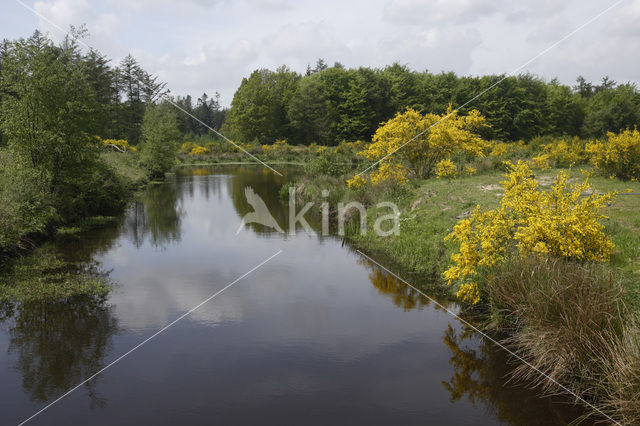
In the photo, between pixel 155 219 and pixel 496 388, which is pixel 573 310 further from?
pixel 155 219

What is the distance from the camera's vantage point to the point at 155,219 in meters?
18.4

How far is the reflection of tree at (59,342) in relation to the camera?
6211mm

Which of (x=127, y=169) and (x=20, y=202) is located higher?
(x=127, y=169)

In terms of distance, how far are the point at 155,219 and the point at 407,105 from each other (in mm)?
45386

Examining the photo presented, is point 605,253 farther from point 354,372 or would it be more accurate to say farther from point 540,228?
point 354,372

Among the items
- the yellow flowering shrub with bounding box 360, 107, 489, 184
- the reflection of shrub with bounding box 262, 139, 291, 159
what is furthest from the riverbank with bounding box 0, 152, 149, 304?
the reflection of shrub with bounding box 262, 139, 291, 159

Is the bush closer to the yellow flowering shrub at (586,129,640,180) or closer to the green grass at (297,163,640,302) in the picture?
the green grass at (297,163,640,302)

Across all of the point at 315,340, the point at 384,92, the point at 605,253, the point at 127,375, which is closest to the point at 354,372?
the point at 315,340

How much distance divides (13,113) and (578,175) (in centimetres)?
1925

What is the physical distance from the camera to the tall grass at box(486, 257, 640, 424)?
496 cm

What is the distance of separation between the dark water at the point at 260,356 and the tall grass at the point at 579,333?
1.31 feet

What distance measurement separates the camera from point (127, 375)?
21.0 ft

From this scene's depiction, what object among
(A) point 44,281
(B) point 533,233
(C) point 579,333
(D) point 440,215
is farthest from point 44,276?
(C) point 579,333

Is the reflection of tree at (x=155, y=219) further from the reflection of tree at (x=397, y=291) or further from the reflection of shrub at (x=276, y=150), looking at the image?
the reflection of shrub at (x=276, y=150)
